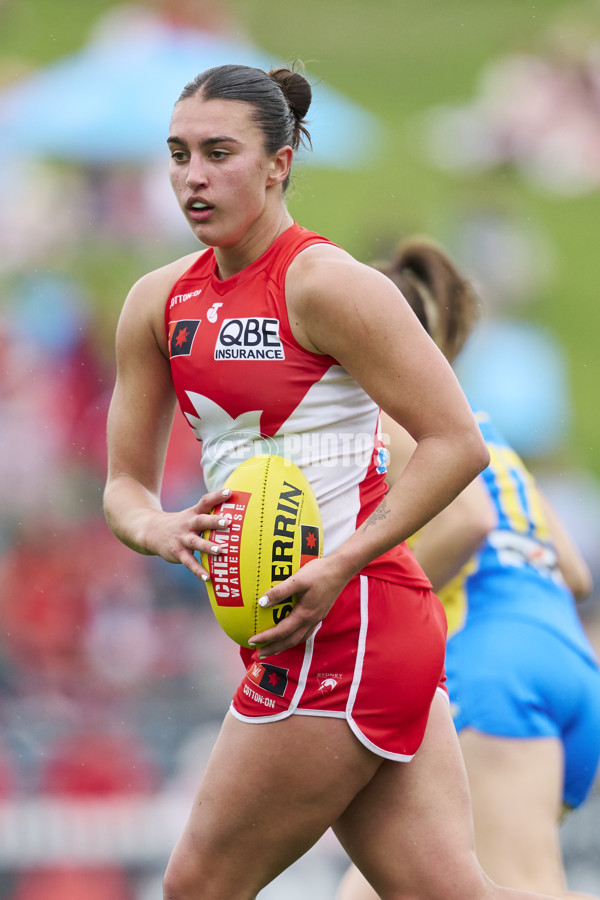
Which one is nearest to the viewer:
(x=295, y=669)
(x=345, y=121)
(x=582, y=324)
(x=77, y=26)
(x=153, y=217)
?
(x=295, y=669)

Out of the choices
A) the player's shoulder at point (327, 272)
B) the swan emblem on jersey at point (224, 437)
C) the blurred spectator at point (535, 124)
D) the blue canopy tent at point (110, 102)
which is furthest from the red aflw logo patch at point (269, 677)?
the blurred spectator at point (535, 124)

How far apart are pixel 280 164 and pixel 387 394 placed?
66cm

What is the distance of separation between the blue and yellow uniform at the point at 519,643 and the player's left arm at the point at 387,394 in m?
1.31

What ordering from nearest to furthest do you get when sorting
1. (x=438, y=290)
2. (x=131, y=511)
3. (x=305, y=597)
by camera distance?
(x=305, y=597)
(x=131, y=511)
(x=438, y=290)

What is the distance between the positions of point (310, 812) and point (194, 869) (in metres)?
0.33

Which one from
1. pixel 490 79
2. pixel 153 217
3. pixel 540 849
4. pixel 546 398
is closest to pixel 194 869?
pixel 540 849

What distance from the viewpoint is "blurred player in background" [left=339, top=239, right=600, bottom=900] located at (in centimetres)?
375

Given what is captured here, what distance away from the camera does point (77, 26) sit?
688 inches

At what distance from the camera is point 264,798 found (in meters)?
2.80

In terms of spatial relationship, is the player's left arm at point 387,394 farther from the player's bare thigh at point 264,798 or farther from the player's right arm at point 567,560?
the player's right arm at point 567,560

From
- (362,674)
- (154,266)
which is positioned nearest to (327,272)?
(362,674)

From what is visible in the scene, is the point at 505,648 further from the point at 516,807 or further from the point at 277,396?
the point at 277,396

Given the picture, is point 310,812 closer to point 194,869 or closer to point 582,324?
point 194,869

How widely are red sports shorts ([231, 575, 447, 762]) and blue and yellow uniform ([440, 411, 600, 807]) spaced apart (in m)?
1.04
